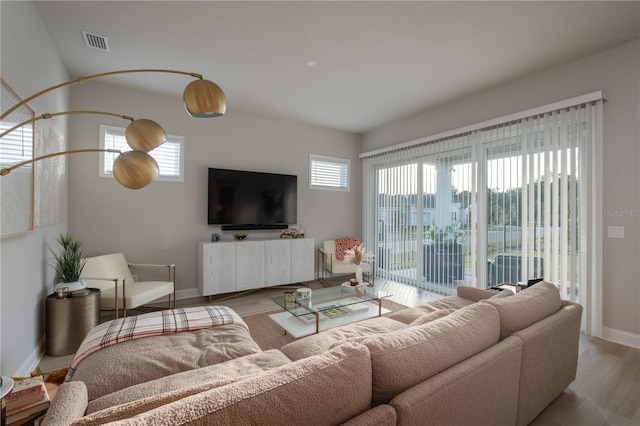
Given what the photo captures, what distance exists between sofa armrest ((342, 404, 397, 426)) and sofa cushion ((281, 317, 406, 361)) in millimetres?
522

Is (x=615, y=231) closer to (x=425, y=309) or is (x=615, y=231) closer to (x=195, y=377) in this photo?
(x=425, y=309)

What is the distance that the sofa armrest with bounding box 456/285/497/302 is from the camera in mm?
2545

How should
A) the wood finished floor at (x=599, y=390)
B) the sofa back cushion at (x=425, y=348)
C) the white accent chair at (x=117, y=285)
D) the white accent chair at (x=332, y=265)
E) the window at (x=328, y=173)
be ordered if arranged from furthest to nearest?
the window at (x=328, y=173) → the white accent chair at (x=332, y=265) → the white accent chair at (x=117, y=285) → the wood finished floor at (x=599, y=390) → the sofa back cushion at (x=425, y=348)

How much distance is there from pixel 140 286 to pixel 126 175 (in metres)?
2.53

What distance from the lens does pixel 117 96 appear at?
3.70 metres

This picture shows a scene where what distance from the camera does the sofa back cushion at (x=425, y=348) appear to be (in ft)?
3.24

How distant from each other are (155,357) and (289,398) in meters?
1.17

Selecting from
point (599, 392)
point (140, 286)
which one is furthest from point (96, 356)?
point (599, 392)

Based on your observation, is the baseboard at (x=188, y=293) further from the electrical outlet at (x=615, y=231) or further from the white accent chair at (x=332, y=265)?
the electrical outlet at (x=615, y=231)

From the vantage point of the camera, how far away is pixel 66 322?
254 centimetres

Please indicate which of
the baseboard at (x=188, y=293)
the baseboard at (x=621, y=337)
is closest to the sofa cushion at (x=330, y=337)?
the baseboard at (x=621, y=337)

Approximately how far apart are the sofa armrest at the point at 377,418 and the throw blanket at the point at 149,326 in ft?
4.71

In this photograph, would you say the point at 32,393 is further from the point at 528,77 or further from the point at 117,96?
the point at 528,77

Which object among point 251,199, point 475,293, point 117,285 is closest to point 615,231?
point 475,293
